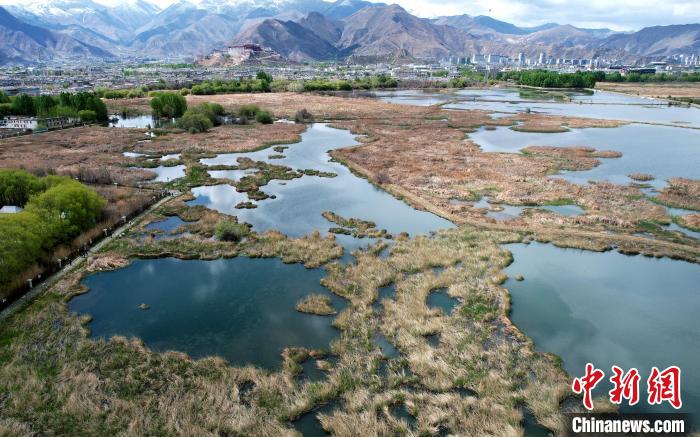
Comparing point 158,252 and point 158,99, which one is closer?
point 158,252

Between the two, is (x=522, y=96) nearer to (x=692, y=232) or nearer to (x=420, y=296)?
(x=692, y=232)

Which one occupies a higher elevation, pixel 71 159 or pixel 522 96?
pixel 522 96

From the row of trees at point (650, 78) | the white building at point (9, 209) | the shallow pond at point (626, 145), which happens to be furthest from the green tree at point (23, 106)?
the row of trees at point (650, 78)

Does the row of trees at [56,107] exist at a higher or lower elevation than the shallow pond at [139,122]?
higher

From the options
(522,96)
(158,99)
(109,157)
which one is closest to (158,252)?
(109,157)

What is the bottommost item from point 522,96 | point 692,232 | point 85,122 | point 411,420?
point 411,420

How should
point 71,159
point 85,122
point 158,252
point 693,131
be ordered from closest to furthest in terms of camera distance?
point 158,252, point 71,159, point 693,131, point 85,122

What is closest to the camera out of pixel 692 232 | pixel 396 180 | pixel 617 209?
pixel 692 232

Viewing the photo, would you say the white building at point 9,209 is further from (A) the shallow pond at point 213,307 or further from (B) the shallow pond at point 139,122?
(B) the shallow pond at point 139,122
